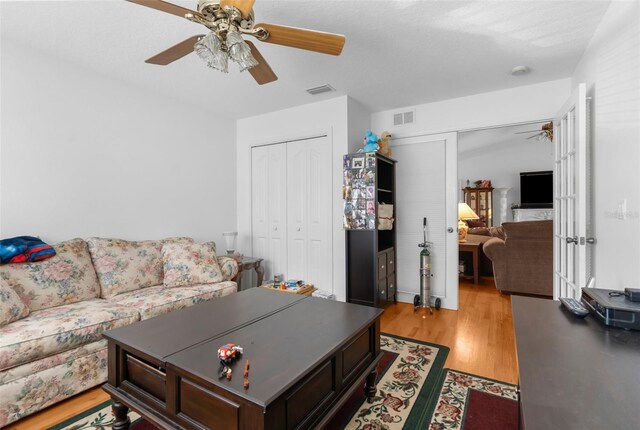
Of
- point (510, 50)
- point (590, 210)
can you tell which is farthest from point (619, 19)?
point (590, 210)

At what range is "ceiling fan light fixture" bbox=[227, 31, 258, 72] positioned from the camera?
154 centimetres

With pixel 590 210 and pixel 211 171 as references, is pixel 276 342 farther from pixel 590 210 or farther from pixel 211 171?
pixel 211 171

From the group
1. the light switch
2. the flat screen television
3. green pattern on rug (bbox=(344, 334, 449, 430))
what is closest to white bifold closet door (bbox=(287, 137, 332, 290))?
green pattern on rug (bbox=(344, 334, 449, 430))

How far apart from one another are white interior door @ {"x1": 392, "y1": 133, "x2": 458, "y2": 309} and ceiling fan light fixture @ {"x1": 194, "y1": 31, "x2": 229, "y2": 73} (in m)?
2.68

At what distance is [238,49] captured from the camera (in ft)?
5.22

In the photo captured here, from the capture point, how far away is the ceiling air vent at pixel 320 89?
320cm

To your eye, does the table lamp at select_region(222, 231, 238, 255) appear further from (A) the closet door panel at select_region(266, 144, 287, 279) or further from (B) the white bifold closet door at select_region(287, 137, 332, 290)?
(B) the white bifold closet door at select_region(287, 137, 332, 290)

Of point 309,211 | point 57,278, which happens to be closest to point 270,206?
point 309,211

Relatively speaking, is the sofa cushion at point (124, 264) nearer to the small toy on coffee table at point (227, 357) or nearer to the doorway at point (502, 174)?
the small toy on coffee table at point (227, 357)

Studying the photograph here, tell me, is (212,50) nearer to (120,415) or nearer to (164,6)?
(164,6)

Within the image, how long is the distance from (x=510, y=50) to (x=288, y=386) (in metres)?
2.84

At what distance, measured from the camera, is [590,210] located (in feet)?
7.34

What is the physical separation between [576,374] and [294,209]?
3315 mm

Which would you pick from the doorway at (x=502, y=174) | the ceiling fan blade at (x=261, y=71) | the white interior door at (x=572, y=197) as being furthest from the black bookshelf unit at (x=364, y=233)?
the doorway at (x=502, y=174)
